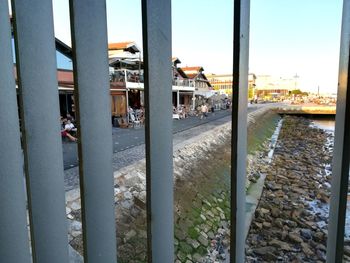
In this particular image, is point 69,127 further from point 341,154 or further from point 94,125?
point 341,154

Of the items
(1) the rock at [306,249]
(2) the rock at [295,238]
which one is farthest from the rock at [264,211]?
(1) the rock at [306,249]

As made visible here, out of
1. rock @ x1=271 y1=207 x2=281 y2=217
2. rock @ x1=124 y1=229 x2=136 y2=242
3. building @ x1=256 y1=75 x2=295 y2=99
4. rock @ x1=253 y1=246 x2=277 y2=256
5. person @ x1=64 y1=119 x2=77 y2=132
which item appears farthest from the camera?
building @ x1=256 y1=75 x2=295 y2=99

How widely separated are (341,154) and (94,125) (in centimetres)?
55

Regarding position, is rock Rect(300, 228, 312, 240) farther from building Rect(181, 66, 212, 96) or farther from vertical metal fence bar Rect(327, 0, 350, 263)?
building Rect(181, 66, 212, 96)

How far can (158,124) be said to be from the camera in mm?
572

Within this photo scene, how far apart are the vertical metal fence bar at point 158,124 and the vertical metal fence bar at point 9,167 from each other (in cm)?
24

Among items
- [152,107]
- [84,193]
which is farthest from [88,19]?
[84,193]

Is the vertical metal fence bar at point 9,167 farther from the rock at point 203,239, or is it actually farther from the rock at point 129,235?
the rock at point 203,239

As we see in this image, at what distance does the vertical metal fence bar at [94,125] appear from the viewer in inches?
19.7

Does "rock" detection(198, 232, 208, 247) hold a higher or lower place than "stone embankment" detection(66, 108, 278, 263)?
lower

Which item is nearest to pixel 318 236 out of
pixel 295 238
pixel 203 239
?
pixel 295 238

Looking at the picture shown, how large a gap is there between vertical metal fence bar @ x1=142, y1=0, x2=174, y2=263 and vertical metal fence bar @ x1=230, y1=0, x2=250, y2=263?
151 millimetres

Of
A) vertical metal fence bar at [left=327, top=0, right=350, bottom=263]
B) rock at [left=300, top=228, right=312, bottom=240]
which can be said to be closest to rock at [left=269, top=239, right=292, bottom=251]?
rock at [left=300, top=228, right=312, bottom=240]

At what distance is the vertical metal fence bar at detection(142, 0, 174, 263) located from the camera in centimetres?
55
